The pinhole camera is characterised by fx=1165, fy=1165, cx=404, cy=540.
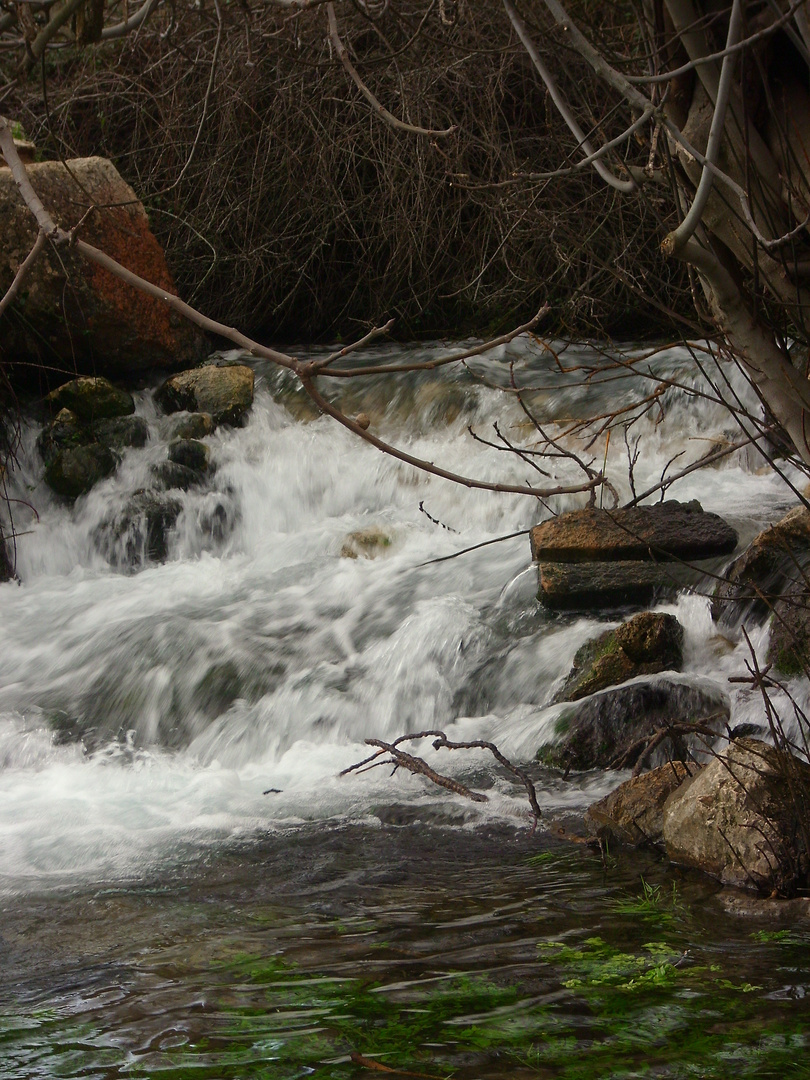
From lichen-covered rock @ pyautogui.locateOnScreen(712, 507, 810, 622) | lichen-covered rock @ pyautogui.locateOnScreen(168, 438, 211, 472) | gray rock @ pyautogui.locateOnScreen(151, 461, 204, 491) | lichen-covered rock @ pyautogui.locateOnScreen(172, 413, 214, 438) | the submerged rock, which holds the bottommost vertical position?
lichen-covered rock @ pyautogui.locateOnScreen(712, 507, 810, 622)

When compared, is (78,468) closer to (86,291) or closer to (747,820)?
(86,291)

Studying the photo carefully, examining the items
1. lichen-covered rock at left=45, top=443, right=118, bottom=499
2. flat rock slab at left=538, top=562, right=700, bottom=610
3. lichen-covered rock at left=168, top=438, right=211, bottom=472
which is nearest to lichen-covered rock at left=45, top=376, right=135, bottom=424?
lichen-covered rock at left=45, top=443, right=118, bottom=499

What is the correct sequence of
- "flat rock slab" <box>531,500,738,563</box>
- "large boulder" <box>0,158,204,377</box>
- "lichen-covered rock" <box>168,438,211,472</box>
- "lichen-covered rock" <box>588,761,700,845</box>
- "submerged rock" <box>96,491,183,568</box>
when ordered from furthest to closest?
"large boulder" <box>0,158,204,377</box> → "lichen-covered rock" <box>168,438,211,472</box> → "submerged rock" <box>96,491,183,568</box> → "flat rock slab" <box>531,500,738,563</box> → "lichen-covered rock" <box>588,761,700,845</box>

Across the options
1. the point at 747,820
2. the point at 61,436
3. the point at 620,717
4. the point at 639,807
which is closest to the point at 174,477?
the point at 61,436

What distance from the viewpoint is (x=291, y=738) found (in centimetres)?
555

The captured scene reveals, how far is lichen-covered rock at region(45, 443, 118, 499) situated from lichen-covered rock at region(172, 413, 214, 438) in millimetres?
555

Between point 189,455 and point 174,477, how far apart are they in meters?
0.22

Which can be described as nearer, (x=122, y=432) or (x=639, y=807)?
(x=639, y=807)

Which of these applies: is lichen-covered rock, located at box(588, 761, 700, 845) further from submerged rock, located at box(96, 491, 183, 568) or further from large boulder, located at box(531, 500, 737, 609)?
submerged rock, located at box(96, 491, 183, 568)

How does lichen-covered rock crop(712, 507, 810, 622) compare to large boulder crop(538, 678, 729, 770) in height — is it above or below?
above

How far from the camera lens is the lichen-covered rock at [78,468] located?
8955 mm

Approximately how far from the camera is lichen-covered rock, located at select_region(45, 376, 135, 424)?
936 centimetres

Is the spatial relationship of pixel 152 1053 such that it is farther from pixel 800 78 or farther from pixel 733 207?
pixel 800 78

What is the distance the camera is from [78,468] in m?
8.97
